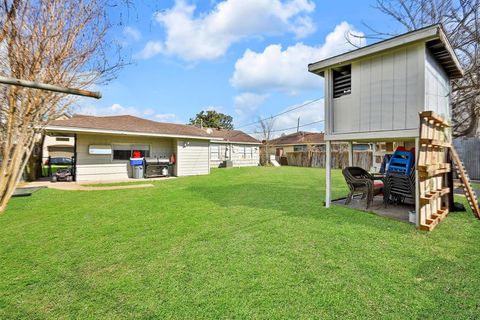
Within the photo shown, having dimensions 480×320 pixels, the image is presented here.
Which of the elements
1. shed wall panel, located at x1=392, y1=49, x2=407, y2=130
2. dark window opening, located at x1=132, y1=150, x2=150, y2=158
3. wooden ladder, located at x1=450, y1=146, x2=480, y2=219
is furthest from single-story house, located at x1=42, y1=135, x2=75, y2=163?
wooden ladder, located at x1=450, y1=146, x2=480, y2=219

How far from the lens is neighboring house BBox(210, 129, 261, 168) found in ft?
68.6

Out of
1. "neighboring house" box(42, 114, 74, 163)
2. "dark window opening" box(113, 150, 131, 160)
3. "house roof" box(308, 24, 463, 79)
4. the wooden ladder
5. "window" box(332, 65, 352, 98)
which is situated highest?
"house roof" box(308, 24, 463, 79)

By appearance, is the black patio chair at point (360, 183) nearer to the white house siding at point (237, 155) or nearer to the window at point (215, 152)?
the white house siding at point (237, 155)

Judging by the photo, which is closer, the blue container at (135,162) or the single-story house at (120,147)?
the single-story house at (120,147)

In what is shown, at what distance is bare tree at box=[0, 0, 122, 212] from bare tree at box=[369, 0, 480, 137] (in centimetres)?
916

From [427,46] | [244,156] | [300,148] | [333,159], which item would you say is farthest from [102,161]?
[300,148]

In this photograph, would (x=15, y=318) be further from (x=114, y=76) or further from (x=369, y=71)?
(x=369, y=71)

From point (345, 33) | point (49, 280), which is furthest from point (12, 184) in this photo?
point (345, 33)

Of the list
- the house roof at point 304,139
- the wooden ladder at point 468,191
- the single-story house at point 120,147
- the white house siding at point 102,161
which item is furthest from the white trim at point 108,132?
the house roof at point 304,139

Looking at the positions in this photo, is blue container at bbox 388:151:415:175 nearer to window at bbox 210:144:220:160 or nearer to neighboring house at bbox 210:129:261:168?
neighboring house at bbox 210:129:261:168

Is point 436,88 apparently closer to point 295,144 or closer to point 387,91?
point 387,91

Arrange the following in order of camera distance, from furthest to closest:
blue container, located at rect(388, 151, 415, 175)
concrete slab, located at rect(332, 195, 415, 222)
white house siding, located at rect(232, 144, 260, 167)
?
1. white house siding, located at rect(232, 144, 260, 167)
2. blue container, located at rect(388, 151, 415, 175)
3. concrete slab, located at rect(332, 195, 415, 222)

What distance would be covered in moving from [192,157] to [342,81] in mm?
10333

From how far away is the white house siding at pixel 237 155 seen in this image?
2127cm
